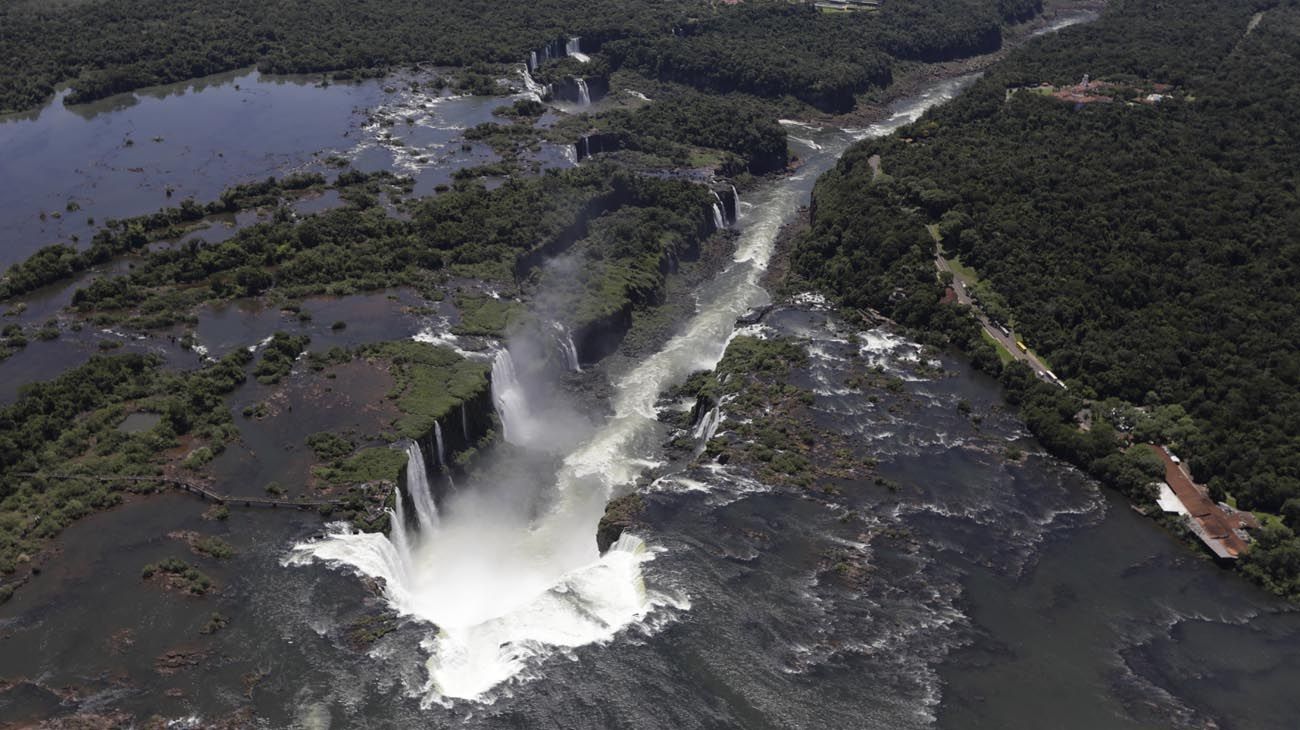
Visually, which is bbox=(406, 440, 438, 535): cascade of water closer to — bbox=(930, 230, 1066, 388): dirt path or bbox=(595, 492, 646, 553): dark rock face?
bbox=(595, 492, 646, 553): dark rock face

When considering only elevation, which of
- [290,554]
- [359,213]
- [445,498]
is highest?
[359,213]

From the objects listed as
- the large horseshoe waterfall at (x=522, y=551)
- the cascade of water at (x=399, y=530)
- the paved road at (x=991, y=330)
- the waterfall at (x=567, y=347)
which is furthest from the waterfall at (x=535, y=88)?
the cascade of water at (x=399, y=530)

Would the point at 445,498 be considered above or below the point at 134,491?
below

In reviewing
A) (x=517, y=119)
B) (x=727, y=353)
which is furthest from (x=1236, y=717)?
(x=517, y=119)

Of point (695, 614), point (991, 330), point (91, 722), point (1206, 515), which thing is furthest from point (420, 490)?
point (991, 330)

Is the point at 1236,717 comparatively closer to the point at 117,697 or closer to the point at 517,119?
the point at 117,697

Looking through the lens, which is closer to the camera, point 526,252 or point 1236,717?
point 1236,717

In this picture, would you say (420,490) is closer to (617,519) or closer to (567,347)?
(617,519)
